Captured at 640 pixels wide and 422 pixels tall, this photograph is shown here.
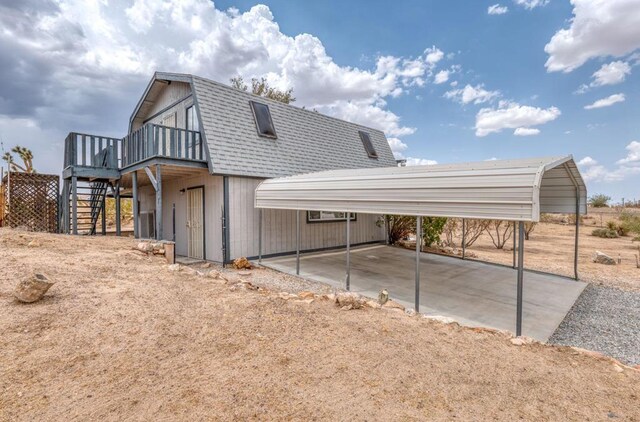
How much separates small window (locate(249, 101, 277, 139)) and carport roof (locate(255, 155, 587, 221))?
2.44 m

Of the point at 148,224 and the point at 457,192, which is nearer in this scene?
the point at 457,192

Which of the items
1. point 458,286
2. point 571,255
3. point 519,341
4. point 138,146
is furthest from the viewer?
point 571,255

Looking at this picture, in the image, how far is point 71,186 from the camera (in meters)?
8.59

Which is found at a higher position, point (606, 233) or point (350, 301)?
point (350, 301)

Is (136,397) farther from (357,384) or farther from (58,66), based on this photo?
(58,66)

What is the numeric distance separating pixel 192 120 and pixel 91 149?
122 inches

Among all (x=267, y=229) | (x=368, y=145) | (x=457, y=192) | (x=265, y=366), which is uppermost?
(x=368, y=145)

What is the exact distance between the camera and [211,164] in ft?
25.2

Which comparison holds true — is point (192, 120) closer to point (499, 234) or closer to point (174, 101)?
point (174, 101)

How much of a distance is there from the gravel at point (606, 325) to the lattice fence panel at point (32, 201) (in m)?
15.1

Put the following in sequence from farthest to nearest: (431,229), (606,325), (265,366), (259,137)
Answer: (431,229)
(259,137)
(606,325)
(265,366)

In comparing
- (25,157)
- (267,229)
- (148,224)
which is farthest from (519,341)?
(25,157)

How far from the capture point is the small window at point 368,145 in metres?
13.4

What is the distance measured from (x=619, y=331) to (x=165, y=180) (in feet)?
39.4
